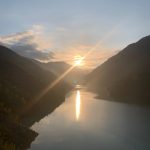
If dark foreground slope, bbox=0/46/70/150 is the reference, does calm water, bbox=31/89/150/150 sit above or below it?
below

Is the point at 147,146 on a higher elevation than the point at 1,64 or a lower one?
lower

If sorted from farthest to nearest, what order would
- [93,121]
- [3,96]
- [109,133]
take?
[3,96] < [93,121] < [109,133]

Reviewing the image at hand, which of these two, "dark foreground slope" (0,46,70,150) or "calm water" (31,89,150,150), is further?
"calm water" (31,89,150,150)

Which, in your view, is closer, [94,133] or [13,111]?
[94,133]

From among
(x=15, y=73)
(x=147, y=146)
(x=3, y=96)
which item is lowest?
(x=147, y=146)

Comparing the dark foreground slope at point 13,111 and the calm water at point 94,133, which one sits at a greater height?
the dark foreground slope at point 13,111

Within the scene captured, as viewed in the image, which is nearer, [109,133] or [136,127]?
[109,133]

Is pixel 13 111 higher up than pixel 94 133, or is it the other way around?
pixel 13 111

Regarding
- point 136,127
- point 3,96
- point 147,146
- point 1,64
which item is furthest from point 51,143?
point 1,64

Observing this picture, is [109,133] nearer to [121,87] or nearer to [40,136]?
[40,136]

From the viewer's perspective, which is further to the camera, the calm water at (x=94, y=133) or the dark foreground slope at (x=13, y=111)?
the calm water at (x=94, y=133)

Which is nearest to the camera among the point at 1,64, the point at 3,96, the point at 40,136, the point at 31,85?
the point at 40,136
